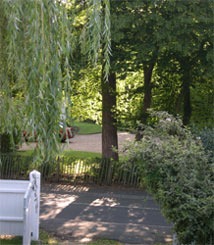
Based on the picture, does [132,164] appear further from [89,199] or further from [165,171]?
[89,199]

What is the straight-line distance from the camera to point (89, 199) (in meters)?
12.0

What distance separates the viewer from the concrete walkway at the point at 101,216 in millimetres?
8281

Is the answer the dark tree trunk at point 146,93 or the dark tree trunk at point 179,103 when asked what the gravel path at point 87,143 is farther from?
the dark tree trunk at point 179,103

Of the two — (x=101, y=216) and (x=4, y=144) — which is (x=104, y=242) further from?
(x=4, y=144)

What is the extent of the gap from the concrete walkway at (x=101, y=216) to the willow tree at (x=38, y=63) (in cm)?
277

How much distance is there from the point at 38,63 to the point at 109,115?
9.82 metres

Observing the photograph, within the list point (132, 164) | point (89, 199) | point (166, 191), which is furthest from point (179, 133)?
point (89, 199)

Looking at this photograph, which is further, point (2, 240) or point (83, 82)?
point (83, 82)

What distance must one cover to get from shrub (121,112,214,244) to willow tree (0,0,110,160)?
2098 mm

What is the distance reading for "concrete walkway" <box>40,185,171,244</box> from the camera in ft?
27.2

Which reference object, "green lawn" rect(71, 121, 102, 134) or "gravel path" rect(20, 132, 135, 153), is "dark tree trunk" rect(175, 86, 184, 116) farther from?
"green lawn" rect(71, 121, 102, 134)

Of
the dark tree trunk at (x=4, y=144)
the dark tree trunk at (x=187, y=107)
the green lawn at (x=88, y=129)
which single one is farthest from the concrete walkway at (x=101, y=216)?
the green lawn at (x=88, y=129)

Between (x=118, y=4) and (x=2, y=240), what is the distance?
8.13 meters

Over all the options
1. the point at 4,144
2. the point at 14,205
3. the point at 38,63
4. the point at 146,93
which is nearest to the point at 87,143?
the point at 4,144
